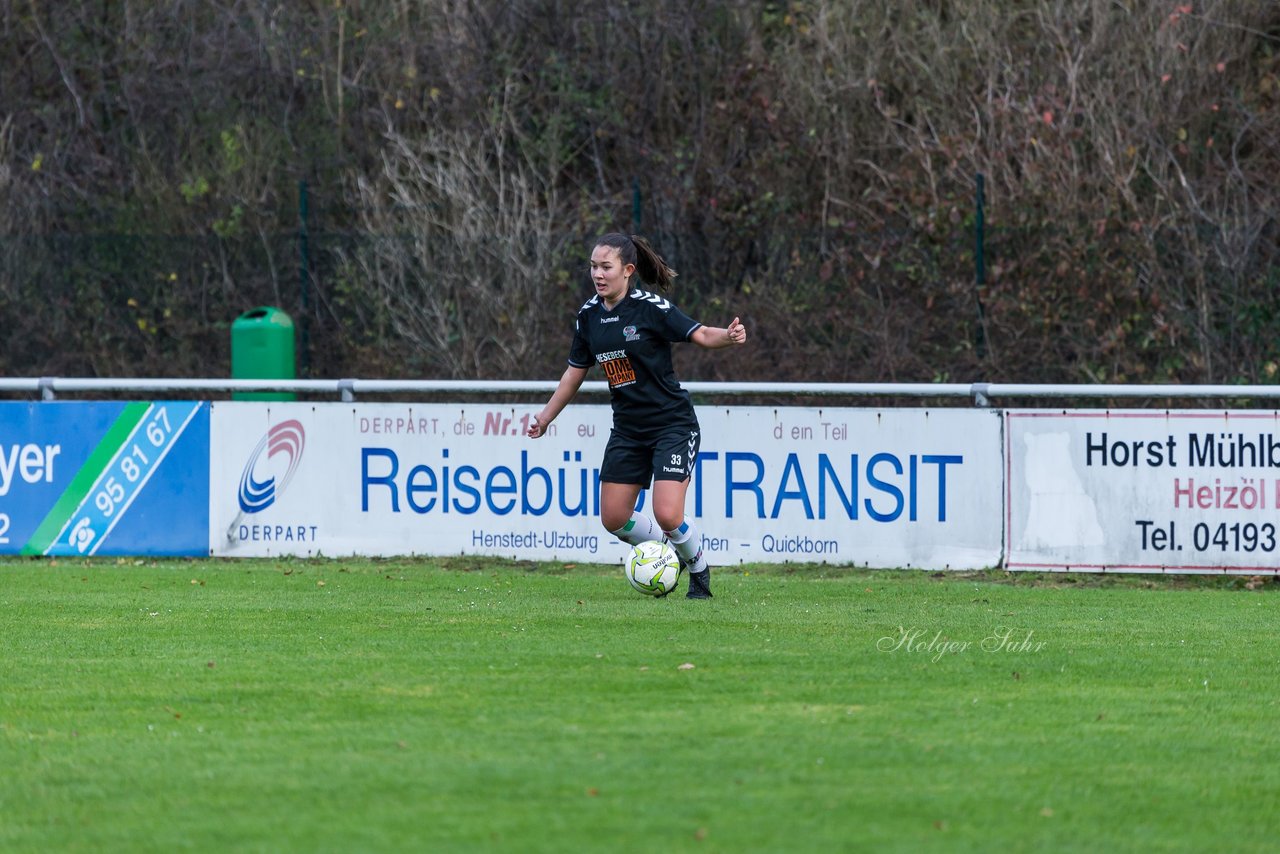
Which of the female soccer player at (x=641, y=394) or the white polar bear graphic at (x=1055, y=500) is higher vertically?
the female soccer player at (x=641, y=394)

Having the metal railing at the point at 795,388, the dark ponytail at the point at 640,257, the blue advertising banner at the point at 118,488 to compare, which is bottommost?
the blue advertising banner at the point at 118,488

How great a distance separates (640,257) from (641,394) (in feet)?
2.49

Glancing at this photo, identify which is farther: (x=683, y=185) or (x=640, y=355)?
(x=683, y=185)

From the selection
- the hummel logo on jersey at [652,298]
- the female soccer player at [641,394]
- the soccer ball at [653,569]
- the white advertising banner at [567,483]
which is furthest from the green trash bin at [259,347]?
the soccer ball at [653,569]

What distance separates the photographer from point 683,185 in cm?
1955

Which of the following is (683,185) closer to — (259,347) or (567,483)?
(259,347)

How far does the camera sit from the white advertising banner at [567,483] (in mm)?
11641

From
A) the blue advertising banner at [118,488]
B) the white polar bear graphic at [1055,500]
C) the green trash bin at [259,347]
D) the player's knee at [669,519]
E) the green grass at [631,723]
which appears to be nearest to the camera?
the green grass at [631,723]

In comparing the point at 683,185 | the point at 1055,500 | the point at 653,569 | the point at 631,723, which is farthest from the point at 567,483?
the point at 683,185

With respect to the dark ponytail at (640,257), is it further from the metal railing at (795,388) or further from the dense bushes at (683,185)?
the dense bushes at (683,185)

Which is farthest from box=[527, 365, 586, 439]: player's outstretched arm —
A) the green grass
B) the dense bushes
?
the dense bushes

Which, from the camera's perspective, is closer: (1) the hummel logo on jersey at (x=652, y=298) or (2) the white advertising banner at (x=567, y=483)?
(1) the hummel logo on jersey at (x=652, y=298)

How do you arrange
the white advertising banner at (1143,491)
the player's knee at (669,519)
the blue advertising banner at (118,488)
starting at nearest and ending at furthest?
the player's knee at (669,519) < the white advertising banner at (1143,491) < the blue advertising banner at (118,488)

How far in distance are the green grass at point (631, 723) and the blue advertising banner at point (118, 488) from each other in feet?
7.60
